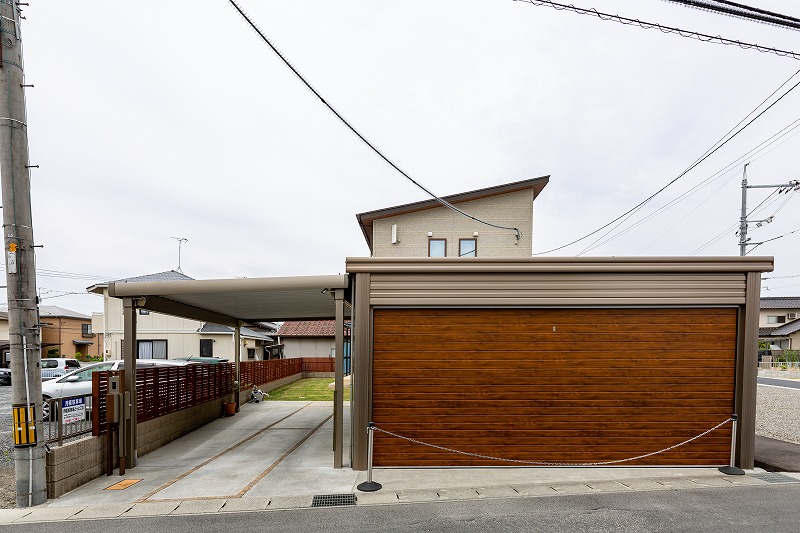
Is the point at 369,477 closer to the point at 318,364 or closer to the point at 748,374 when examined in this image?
the point at 748,374

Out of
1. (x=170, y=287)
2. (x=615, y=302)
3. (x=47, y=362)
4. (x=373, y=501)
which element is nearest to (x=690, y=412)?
(x=615, y=302)

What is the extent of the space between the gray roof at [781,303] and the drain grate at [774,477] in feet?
195

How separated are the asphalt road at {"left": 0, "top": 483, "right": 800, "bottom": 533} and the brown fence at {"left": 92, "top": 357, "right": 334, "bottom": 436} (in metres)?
2.23

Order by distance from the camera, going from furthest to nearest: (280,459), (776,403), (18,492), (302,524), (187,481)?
1. (776,403)
2. (280,459)
3. (187,481)
4. (18,492)
5. (302,524)

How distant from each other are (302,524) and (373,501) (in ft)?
3.48

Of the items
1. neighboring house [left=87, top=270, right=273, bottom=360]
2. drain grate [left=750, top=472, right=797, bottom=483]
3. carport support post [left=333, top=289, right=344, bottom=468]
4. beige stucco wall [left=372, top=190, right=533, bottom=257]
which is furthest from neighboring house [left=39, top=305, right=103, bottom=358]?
drain grate [left=750, top=472, right=797, bottom=483]

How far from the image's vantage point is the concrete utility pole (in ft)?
19.9

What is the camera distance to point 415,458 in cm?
761

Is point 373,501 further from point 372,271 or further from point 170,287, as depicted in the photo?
point 170,287

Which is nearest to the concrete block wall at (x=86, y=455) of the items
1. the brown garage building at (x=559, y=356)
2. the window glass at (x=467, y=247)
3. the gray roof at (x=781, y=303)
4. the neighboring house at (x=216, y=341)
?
the brown garage building at (x=559, y=356)

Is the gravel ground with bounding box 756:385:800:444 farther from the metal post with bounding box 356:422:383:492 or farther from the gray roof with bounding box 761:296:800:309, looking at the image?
the gray roof with bounding box 761:296:800:309

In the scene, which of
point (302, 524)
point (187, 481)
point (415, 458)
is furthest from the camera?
point (415, 458)

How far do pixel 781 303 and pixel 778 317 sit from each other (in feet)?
7.21

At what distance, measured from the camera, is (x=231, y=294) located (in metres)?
8.55
